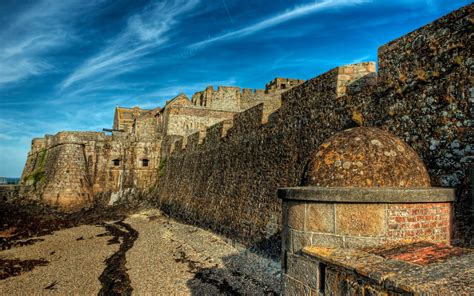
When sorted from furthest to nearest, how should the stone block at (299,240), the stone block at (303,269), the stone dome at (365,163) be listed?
1. the stone dome at (365,163)
2. the stone block at (299,240)
3. the stone block at (303,269)

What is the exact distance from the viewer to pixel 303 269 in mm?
3670

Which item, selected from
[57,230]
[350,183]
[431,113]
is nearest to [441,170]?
[431,113]

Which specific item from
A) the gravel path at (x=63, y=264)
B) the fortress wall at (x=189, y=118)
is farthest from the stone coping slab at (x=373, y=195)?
the fortress wall at (x=189, y=118)

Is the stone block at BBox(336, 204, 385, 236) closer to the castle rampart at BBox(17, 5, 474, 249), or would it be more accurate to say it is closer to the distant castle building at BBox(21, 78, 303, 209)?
the castle rampart at BBox(17, 5, 474, 249)

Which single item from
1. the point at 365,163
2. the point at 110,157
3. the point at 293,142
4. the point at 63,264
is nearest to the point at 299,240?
the point at 365,163

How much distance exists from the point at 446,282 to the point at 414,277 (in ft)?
0.72

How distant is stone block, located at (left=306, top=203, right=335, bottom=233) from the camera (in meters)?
3.74

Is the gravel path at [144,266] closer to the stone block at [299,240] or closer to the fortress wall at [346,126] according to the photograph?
the fortress wall at [346,126]

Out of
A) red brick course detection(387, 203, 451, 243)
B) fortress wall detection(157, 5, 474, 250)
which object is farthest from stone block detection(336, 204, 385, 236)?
fortress wall detection(157, 5, 474, 250)

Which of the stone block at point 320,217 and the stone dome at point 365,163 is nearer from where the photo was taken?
the stone block at point 320,217

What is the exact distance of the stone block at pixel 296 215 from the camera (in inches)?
157

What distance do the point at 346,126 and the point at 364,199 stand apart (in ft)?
15.2

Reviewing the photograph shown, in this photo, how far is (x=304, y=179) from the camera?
4566mm

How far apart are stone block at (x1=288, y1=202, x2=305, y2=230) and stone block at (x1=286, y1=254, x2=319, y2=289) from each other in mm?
368
